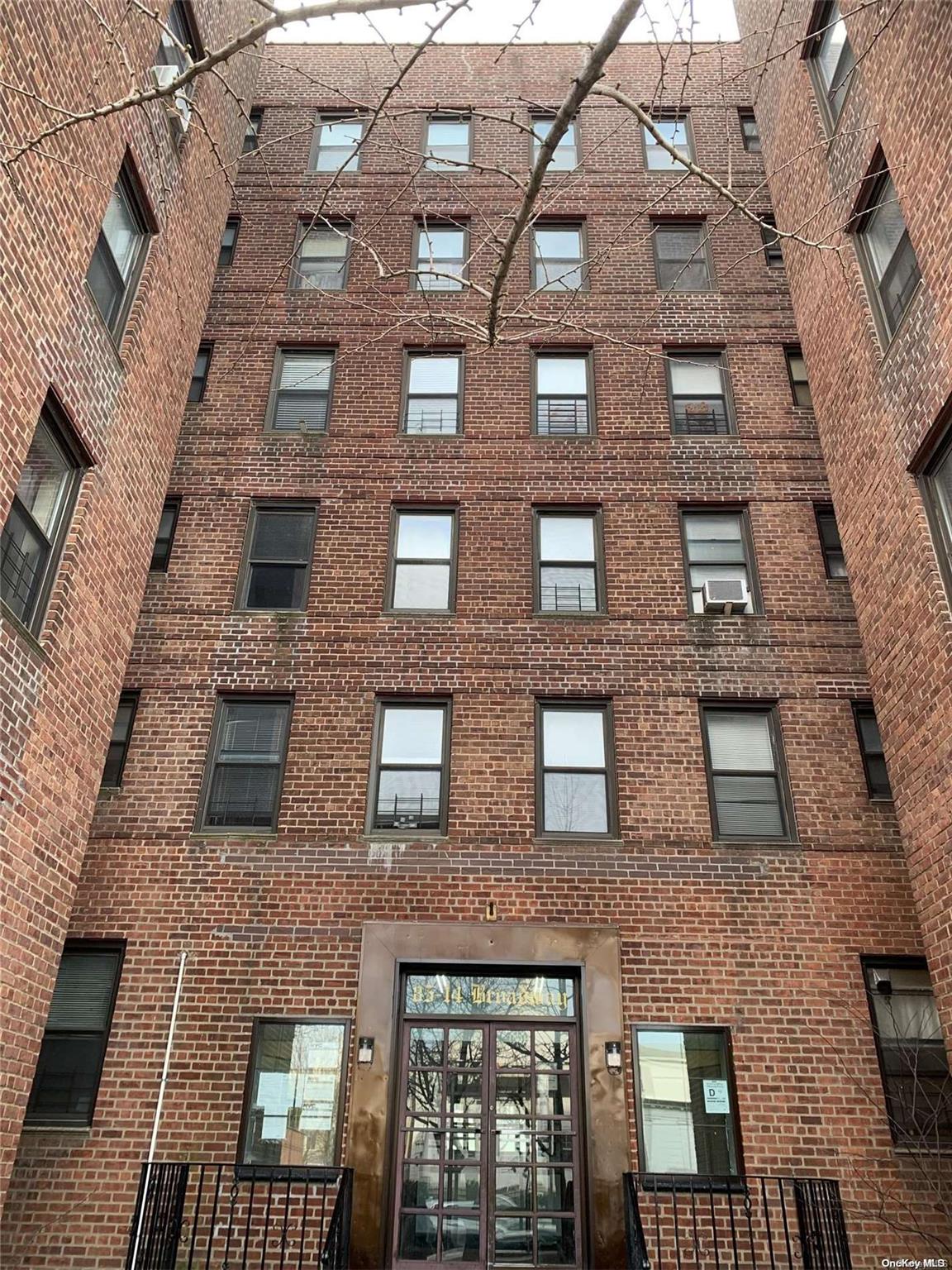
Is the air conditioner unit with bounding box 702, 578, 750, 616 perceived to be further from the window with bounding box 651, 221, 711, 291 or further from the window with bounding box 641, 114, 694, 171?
the window with bounding box 641, 114, 694, 171

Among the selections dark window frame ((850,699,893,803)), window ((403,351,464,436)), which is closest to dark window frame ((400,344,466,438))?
window ((403,351,464,436))

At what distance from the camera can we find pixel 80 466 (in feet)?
27.1

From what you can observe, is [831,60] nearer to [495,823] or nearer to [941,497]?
→ [941,497]

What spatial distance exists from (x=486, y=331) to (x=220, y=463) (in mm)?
6514

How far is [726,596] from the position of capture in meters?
10.3

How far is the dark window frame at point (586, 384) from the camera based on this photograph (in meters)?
11.7

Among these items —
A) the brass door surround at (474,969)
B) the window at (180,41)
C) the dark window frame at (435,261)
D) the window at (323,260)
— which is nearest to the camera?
the brass door surround at (474,969)

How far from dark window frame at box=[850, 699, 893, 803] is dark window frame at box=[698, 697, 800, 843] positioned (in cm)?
79

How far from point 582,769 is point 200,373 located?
731 centimetres

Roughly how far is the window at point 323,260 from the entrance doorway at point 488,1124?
30.9 feet

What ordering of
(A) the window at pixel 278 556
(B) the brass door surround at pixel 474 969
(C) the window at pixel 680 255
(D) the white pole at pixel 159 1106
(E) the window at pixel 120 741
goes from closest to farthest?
(D) the white pole at pixel 159 1106
(B) the brass door surround at pixel 474 969
(E) the window at pixel 120 741
(A) the window at pixel 278 556
(C) the window at pixel 680 255

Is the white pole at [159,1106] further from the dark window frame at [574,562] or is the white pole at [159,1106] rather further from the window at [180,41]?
the window at [180,41]

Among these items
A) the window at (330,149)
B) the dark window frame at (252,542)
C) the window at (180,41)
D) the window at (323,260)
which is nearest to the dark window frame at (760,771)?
the dark window frame at (252,542)

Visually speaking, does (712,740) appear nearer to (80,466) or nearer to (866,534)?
(866,534)
